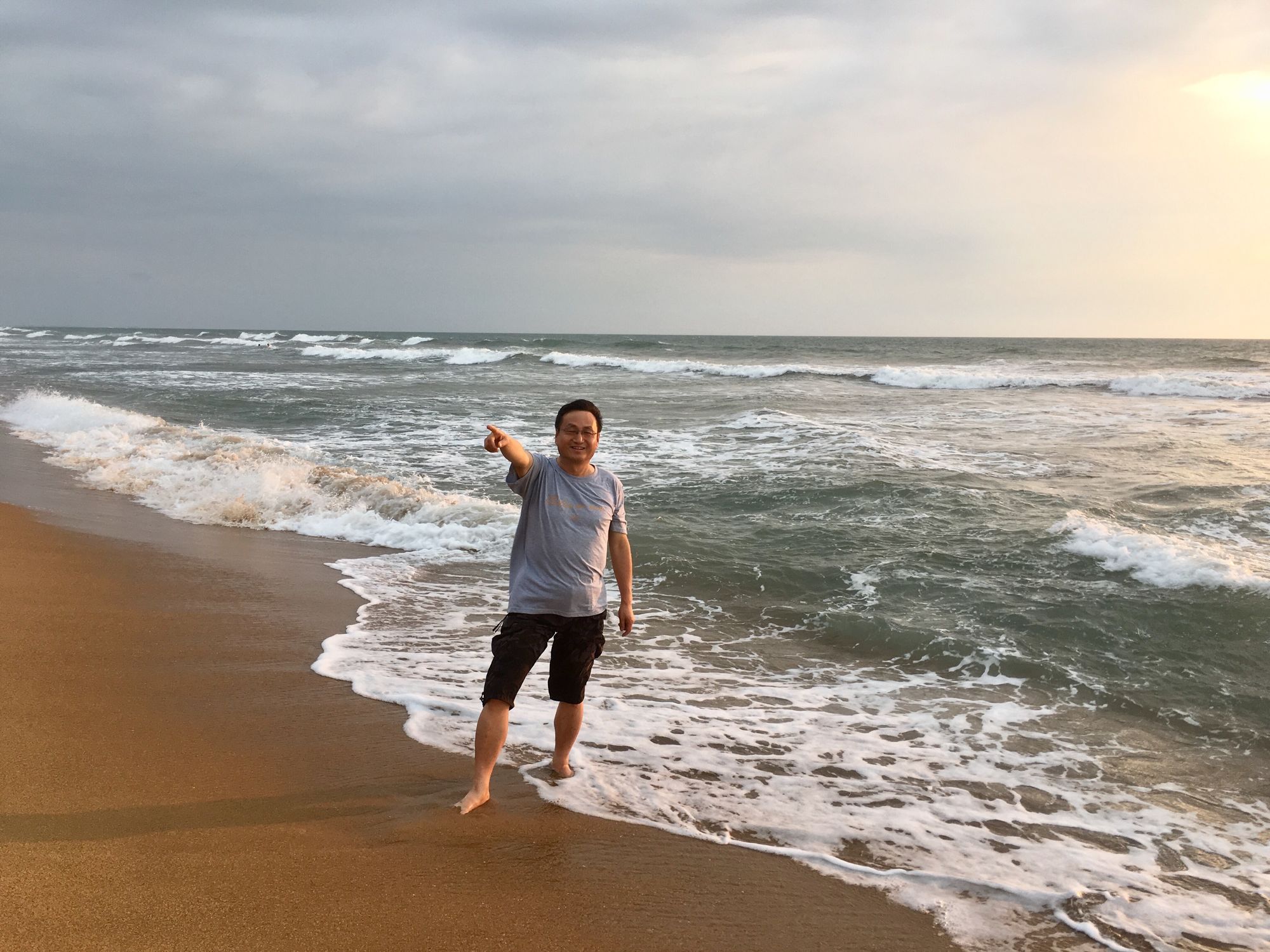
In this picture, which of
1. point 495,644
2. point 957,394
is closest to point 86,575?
point 495,644

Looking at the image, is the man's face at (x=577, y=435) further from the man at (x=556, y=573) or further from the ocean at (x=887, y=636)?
the ocean at (x=887, y=636)

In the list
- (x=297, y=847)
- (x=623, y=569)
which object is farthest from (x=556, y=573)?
(x=297, y=847)

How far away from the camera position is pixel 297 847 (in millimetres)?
3100

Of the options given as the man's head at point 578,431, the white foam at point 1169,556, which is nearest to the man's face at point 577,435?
the man's head at point 578,431

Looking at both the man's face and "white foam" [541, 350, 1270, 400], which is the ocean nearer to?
the man's face

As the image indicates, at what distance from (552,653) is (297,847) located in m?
1.17

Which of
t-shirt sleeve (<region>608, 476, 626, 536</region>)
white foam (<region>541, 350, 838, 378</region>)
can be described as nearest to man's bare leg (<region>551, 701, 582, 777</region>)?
t-shirt sleeve (<region>608, 476, 626, 536</region>)

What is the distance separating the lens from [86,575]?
6.68 m

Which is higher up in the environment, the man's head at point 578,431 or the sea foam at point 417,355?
the sea foam at point 417,355

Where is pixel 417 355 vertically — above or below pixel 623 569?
above

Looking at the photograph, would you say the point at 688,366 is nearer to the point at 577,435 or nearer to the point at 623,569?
the point at 623,569

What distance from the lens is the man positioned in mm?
3510

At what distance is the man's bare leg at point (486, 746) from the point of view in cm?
348

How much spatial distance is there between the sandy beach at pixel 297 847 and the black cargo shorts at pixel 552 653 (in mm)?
481
